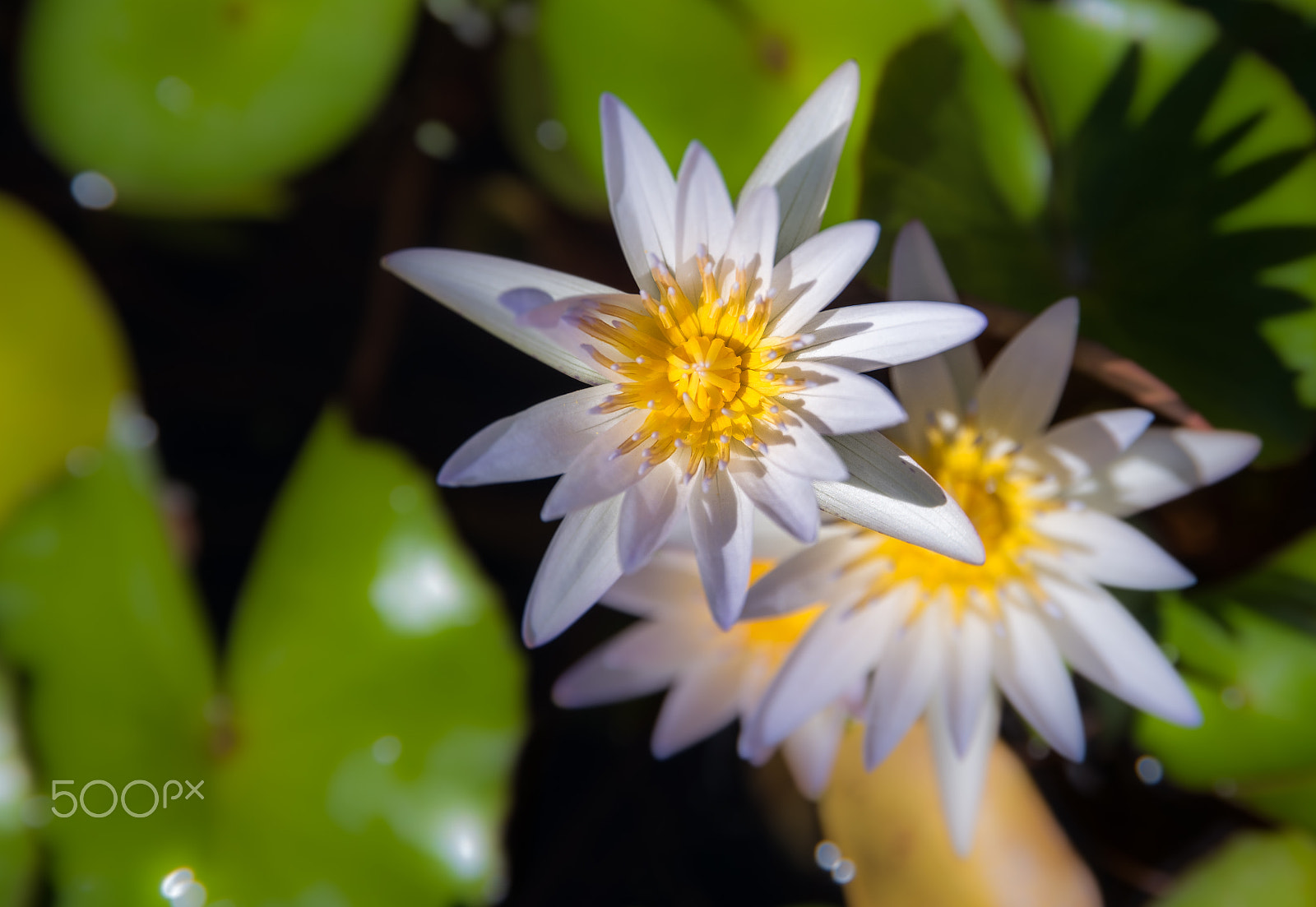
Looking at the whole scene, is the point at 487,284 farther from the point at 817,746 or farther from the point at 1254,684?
the point at 1254,684

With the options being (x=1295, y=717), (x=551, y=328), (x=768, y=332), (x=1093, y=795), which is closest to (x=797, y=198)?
(x=768, y=332)

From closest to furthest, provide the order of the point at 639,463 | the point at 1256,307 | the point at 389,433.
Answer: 1. the point at 639,463
2. the point at 1256,307
3. the point at 389,433

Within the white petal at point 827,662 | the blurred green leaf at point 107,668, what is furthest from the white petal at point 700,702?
the blurred green leaf at point 107,668

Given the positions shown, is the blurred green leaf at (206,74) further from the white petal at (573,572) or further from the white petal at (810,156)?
the white petal at (573,572)

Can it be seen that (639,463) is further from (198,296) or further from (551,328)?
(198,296)

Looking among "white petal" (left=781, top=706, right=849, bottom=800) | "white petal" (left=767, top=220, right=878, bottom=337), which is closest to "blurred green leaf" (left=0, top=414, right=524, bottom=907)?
"white petal" (left=781, top=706, right=849, bottom=800)

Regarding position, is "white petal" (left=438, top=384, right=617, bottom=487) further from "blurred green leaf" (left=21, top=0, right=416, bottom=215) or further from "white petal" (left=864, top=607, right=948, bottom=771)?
"blurred green leaf" (left=21, top=0, right=416, bottom=215)

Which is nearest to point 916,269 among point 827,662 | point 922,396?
point 922,396
